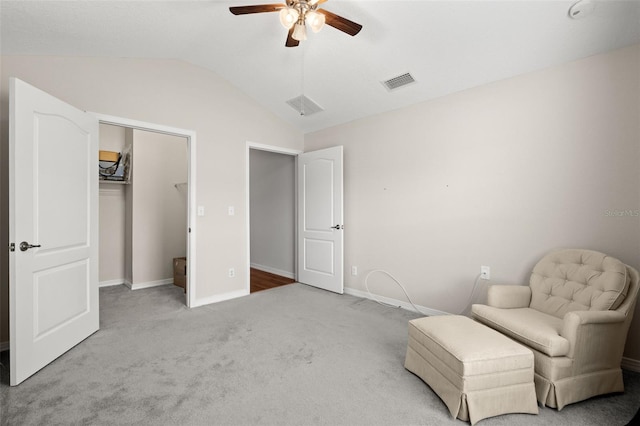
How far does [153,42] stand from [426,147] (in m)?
3.05

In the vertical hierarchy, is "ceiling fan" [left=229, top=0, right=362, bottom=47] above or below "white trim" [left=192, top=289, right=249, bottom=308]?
above

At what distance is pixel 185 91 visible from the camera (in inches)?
138

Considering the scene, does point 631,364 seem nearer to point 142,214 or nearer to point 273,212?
point 273,212

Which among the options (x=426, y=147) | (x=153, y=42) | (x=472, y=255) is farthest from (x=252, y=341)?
(x=153, y=42)

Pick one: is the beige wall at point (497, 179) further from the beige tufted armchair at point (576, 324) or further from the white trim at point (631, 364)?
the beige tufted armchair at point (576, 324)

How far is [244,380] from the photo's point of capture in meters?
2.03

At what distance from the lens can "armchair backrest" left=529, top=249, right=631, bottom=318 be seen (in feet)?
6.30

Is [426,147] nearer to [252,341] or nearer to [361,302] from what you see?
[361,302]

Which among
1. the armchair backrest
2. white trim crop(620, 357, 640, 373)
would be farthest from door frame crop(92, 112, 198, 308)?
white trim crop(620, 357, 640, 373)

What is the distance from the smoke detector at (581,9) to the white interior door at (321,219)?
2542 mm

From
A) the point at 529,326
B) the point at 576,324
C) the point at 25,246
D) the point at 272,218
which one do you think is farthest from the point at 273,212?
the point at 576,324

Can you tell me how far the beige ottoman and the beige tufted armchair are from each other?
16 cm

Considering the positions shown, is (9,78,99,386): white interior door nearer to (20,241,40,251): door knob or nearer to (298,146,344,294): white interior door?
(20,241,40,251): door knob

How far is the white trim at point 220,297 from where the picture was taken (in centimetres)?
359
